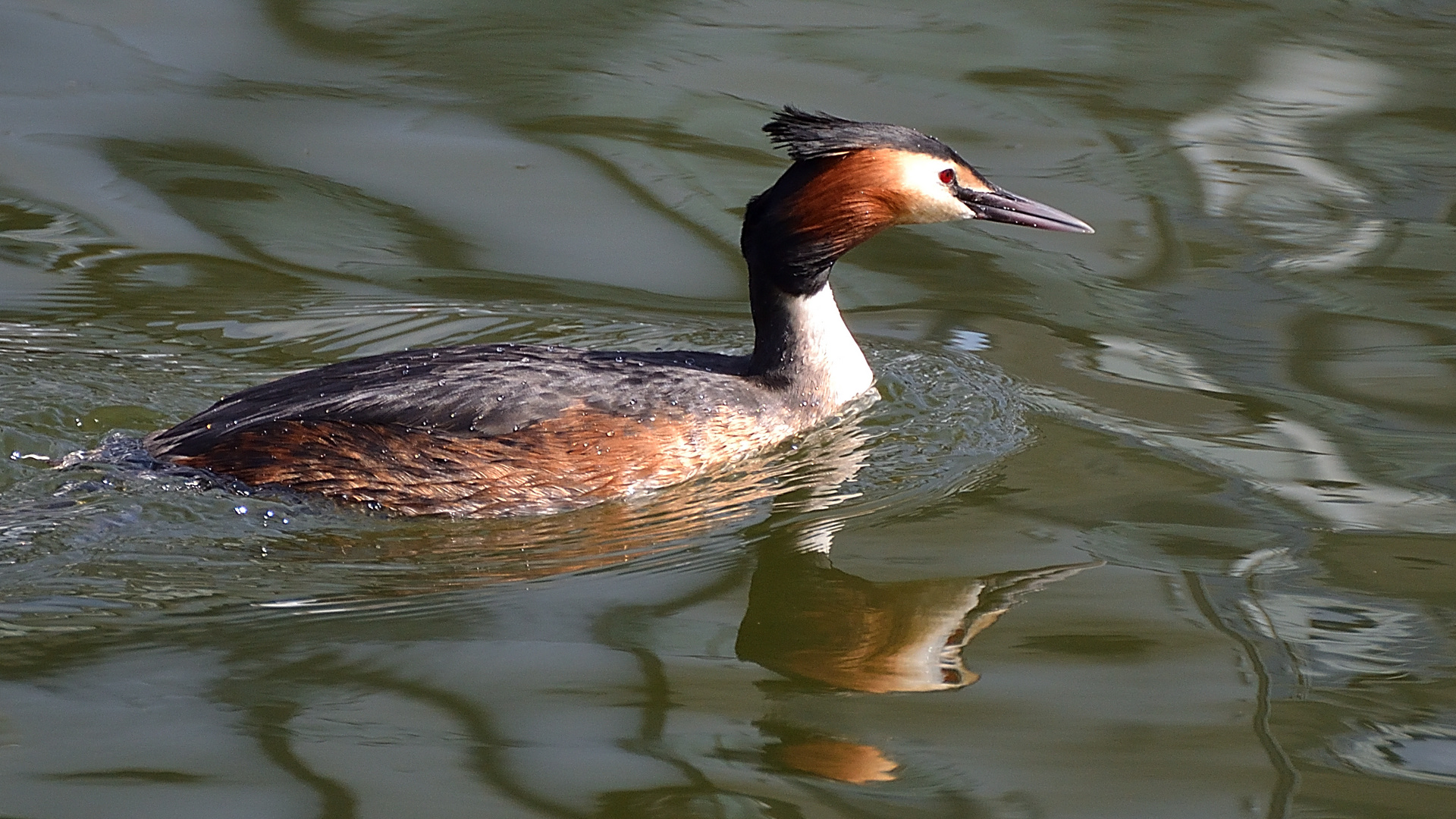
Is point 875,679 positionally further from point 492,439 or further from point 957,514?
point 492,439

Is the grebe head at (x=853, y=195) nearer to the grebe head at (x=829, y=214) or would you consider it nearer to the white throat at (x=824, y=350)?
the grebe head at (x=829, y=214)

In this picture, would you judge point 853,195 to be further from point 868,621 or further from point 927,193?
point 868,621

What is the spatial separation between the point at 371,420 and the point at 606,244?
97.0 inches

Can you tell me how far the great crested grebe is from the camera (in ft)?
18.1

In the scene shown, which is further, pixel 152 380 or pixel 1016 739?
pixel 152 380

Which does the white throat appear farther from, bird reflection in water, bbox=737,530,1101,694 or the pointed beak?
bird reflection in water, bbox=737,530,1101,694

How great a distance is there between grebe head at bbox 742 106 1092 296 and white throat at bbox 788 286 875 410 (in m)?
0.12

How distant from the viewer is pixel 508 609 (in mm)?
4754

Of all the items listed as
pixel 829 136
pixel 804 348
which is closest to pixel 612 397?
pixel 804 348

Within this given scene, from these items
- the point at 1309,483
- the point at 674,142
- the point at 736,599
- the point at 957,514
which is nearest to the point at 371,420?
the point at 736,599

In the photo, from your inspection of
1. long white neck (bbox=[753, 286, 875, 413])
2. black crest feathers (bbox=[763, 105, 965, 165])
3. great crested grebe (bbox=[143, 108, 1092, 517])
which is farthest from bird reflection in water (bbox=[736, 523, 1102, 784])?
black crest feathers (bbox=[763, 105, 965, 165])

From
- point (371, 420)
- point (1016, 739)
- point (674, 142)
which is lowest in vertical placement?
point (1016, 739)

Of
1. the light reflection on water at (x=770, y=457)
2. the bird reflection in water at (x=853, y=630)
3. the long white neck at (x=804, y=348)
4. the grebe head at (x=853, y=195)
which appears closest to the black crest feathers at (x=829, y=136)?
the grebe head at (x=853, y=195)

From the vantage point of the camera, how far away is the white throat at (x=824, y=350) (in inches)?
247
